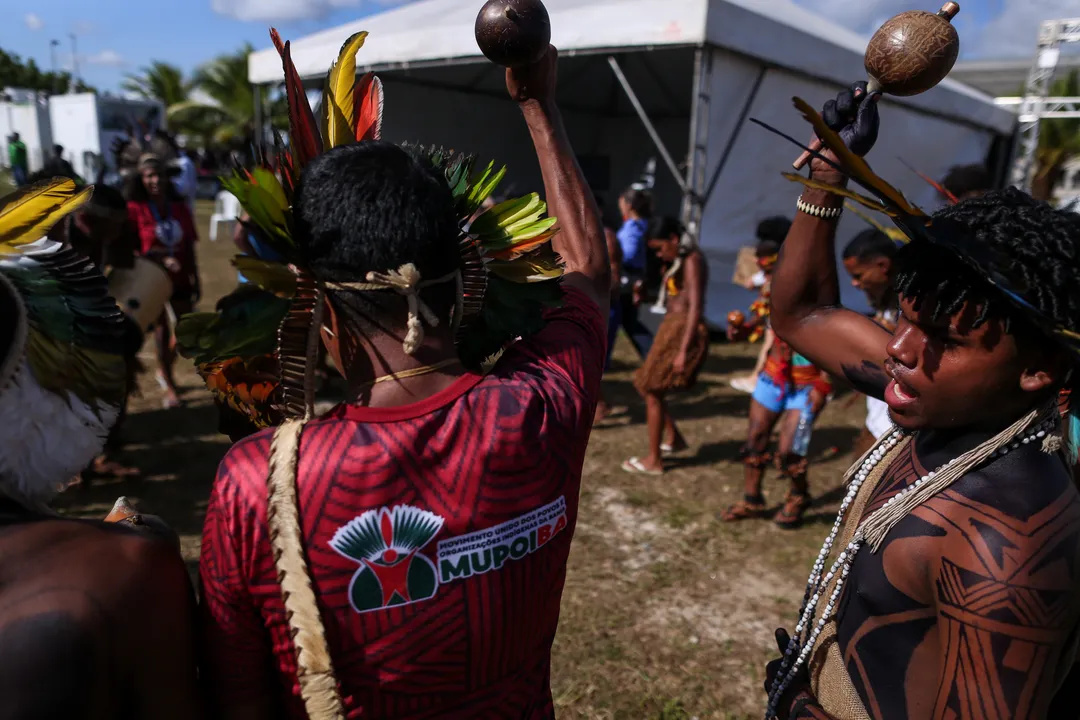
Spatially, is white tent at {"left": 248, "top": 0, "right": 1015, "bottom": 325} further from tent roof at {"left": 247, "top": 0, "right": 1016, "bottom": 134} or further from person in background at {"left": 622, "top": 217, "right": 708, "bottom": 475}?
person in background at {"left": 622, "top": 217, "right": 708, "bottom": 475}

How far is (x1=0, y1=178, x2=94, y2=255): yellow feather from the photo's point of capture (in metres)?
1.12

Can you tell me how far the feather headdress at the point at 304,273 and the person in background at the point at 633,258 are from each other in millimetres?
Answer: 5348

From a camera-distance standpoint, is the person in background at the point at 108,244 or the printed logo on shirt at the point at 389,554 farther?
the person in background at the point at 108,244

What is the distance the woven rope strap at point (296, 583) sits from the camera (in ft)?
3.66

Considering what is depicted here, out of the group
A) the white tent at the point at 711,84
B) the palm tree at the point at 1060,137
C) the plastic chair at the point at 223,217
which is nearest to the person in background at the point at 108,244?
the white tent at the point at 711,84

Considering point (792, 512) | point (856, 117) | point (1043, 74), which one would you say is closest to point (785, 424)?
point (792, 512)

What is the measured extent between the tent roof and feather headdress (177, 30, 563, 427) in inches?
256

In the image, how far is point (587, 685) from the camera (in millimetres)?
3143

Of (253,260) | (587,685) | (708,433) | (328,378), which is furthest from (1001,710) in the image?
(328,378)

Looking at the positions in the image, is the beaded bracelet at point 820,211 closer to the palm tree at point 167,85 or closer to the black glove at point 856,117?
the black glove at point 856,117

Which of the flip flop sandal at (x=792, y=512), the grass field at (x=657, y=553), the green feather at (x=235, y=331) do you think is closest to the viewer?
the green feather at (x=235, y=331)

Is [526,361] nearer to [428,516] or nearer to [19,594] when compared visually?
[428,516]

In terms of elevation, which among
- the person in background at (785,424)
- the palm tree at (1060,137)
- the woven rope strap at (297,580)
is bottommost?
the person in background at (785,424)

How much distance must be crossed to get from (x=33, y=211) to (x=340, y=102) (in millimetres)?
583
